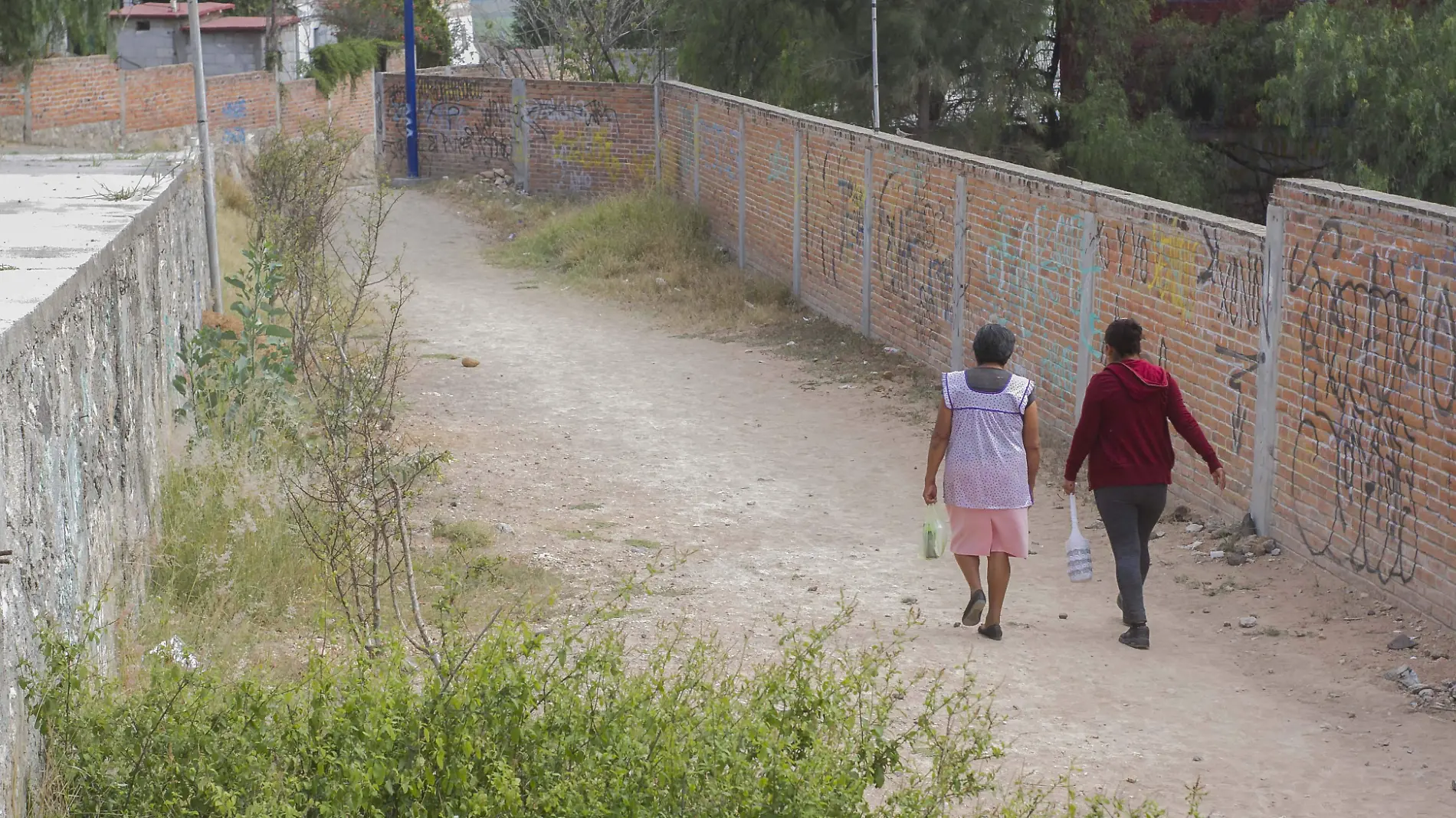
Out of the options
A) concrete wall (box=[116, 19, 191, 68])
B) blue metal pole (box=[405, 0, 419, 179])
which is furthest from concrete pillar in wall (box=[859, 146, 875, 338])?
concrete wall (box=[116, 19, 191, 68])

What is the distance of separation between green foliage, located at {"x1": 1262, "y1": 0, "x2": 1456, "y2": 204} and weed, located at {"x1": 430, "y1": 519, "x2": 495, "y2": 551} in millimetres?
15225

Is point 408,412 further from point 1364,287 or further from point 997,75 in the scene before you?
point 997,75

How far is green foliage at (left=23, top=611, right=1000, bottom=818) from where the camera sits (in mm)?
3887

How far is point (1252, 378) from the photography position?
26.3ft

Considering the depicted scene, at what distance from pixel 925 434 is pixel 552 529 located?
3346mm

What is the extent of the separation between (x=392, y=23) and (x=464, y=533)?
44.6m

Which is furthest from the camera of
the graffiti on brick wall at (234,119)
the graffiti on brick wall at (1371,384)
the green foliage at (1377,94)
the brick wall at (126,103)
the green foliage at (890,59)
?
the graffiti on brick wall at (234,119)

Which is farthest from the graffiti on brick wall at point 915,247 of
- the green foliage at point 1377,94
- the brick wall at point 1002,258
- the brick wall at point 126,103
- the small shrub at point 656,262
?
the brick wall at point 126,103

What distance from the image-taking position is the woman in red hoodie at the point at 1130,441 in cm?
648

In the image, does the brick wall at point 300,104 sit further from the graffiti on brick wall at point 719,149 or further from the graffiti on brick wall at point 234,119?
the graffiti on brick wall at point 719,149

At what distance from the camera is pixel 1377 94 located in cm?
2062

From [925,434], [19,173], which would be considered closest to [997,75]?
[925,434]

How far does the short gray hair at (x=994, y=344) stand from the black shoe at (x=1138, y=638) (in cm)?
137

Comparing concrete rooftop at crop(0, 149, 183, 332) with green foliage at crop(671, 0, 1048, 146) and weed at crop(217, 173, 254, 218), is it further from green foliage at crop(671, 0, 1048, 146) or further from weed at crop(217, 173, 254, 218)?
green foliage at crop(671, 0, 1048, 146)
